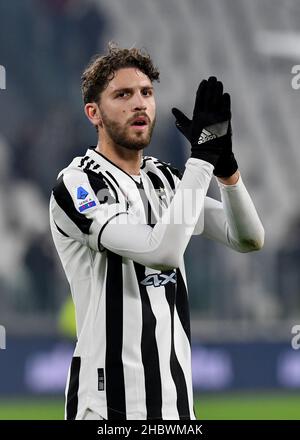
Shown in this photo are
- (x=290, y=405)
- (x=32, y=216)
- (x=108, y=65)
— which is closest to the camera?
(x=108, y=65)

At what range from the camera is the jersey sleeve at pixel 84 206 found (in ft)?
14.1

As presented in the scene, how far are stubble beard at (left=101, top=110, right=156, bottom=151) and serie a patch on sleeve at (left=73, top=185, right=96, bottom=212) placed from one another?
0.25m

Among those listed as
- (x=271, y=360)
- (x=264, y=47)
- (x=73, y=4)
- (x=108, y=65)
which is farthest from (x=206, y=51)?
(x=108, y=65)

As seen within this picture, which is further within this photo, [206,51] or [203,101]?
[206,51]

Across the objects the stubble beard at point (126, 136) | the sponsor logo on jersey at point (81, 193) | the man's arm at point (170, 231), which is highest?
the stubble beard at point (126, 136)

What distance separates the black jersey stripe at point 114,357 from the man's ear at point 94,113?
2.52 ft

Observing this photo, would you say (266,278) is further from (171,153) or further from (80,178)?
(80,178)

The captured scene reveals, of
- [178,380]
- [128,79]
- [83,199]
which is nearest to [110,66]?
[128,79]

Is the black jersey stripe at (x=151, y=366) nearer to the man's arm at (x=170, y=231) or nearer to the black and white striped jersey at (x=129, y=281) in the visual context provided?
the black and white striped jersey at (x=129, y=281)

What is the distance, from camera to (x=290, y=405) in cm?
1266

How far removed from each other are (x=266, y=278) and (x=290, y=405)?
2.28m

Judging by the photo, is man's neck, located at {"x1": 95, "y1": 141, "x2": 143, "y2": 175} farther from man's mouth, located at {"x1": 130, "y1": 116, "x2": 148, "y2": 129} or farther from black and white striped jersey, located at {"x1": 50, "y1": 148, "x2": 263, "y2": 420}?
man's mouth, located at {"x1": 130, "y1": 116, "x2": 148, "y2": 129}

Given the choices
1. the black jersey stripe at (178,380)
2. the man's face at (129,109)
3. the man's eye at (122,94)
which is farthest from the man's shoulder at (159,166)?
the black jersey stripe at (178,380)

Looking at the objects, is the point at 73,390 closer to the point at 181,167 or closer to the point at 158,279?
the point at 158,279
